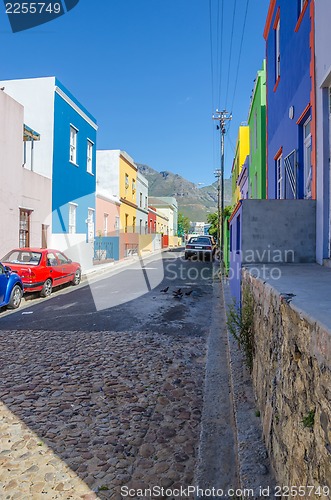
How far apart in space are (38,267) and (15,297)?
172cm

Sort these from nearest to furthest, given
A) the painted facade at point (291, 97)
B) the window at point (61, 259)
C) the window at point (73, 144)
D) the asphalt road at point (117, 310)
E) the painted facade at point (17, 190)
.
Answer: the painted facade at point (291, 97)
the asphalt road at point (117, 310)
the painted facade at point (17, 190)
the window at point (61, 259)
the window at point (73, 144)

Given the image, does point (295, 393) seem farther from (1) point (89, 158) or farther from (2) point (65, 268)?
(1) point (89, 158)

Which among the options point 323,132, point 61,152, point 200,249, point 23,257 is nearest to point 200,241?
point 200,249

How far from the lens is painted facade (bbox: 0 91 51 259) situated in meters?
13.0

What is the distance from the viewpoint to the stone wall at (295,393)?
1.65 m

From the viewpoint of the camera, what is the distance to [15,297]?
9.73 meters

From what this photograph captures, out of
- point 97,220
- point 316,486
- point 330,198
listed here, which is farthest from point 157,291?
point 97,220

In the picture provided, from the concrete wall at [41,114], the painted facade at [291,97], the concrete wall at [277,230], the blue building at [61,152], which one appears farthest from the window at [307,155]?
the concrete wall at [41,114]

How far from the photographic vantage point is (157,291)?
494 inches

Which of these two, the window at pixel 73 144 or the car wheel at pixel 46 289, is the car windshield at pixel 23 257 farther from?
the window at pixel 73 144

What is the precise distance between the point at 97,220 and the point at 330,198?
19336 millimetres

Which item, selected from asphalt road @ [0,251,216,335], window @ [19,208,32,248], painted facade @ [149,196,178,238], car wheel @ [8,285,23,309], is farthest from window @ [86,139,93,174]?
painted facade @ [149,196,178,238]

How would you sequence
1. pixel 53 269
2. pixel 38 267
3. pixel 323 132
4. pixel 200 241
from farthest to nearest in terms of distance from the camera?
1. pixel 200 241
2. pixel 53 269
3. pixel 38 267
4. pixel 323 132

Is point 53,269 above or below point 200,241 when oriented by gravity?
below
